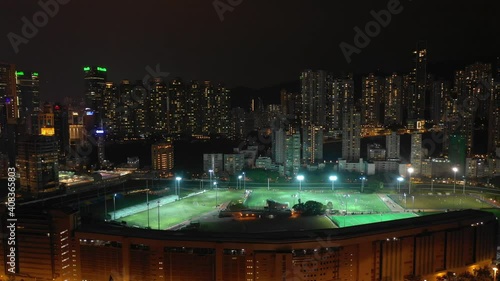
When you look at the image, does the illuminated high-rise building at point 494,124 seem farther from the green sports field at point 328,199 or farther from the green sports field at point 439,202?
the green sports field at point 328,199

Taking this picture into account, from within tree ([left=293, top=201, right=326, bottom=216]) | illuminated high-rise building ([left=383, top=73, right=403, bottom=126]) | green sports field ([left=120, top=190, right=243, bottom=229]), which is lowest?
green sports field ([left=120, top=190, right=243, bottom=229])

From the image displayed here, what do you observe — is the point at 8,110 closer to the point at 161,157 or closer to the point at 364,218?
the point at 161,157

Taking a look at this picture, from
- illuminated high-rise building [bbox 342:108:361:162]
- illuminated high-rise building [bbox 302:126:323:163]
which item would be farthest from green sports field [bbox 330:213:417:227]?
illuminated high-rise building [bbox 302:126:323:163]

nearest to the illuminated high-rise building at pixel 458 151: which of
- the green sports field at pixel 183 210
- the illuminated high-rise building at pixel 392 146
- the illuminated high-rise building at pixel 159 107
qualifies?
the illuminated high-rise building at pixel 392 146

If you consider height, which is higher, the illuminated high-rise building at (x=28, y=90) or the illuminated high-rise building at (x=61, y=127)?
the illuminated high-rise building at (x=28, y=90)

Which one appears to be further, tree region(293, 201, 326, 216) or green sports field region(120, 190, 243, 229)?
tree region(293, 201, 326, 216)

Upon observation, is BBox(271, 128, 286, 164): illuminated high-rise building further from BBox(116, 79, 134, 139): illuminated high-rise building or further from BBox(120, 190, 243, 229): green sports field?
BBox(116, 79, 134, 139): illuminated high-rise building

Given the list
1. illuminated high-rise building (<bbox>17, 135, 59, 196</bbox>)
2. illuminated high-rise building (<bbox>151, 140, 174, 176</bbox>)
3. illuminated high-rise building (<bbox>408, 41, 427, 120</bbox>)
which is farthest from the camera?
illuminated high-rise building (<bbox>408, 41, 427, 120</bbox>)
